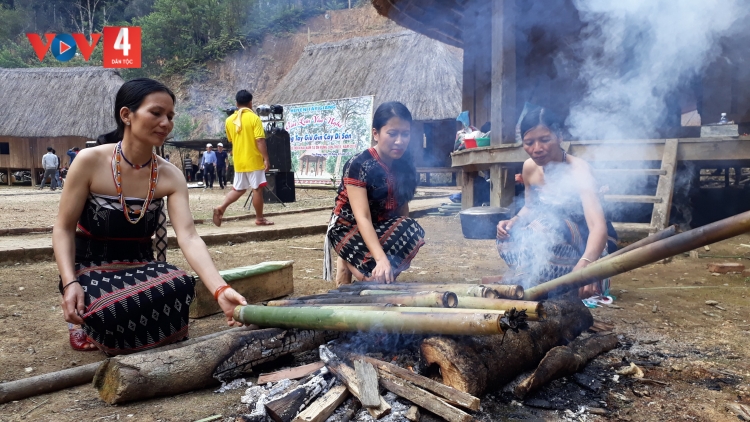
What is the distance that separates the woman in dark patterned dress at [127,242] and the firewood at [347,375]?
51 cm

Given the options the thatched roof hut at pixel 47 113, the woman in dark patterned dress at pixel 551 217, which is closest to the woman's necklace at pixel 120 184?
the woman in dark patterned dress at pixel 551 217

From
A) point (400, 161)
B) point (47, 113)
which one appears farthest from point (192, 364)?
point (47, 113)

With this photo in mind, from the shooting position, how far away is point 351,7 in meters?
41.0

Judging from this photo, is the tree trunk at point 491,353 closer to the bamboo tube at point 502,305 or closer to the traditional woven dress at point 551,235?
the bamboo tube at point 502,305

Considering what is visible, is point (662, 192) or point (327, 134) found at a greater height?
point (327, 134)

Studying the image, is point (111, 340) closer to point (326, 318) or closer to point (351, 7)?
point (326, 318)

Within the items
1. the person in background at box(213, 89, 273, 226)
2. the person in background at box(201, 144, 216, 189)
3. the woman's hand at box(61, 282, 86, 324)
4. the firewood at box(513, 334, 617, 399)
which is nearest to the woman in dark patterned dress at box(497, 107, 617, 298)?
the firewood at box(513, 334, 617, 399)

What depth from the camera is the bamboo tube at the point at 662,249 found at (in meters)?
1.43

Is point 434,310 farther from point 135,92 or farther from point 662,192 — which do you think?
point 662,192

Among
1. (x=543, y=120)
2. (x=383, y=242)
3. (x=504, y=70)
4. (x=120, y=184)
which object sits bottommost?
(x=383, y=242)

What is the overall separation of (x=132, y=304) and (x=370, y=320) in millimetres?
1181

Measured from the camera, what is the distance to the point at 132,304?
2381mm

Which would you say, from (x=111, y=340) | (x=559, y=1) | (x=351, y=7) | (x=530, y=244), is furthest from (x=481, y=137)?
(x=351, y=7)

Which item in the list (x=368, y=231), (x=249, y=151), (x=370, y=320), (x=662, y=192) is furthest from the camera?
(x=249, y=151)
